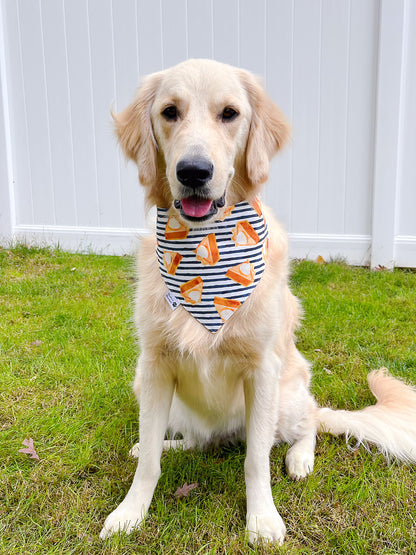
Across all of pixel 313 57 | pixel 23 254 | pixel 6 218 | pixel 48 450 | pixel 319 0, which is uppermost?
pixel 319 0

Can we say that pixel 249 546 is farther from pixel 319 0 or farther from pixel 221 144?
pixel 319 0

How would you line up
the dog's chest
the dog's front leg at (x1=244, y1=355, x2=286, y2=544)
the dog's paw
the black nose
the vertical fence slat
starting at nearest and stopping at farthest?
the black nose
the dog's front leg at (x1=244, y1=355, x2=286, y2=544)
the dog's chest
the dog's paw
the vertical fence slat

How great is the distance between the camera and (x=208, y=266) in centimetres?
172

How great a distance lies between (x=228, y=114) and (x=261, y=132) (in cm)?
17

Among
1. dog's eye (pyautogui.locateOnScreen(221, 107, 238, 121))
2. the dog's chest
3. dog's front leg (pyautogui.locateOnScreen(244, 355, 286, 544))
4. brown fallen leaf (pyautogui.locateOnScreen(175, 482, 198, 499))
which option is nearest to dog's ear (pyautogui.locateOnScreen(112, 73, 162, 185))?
dog's eye (pyautogui.locateOnScreen(221, 107, 238, 121))

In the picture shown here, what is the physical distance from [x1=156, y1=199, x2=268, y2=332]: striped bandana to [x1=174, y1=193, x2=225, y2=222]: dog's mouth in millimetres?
99

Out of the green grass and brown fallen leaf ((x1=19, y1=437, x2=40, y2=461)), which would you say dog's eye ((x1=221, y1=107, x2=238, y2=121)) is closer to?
the green grass

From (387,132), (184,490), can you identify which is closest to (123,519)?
(184,490)

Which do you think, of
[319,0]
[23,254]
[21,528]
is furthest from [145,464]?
[319,0]

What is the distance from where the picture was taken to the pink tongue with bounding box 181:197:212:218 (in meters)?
1.60

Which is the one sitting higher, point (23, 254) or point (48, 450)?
point (23, 254)

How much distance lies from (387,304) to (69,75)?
385 cm

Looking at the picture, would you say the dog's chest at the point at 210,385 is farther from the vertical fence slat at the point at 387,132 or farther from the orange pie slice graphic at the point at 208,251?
the vertical fence slat at the point at 387,132

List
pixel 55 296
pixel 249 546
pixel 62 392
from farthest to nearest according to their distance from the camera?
pixel 55 296 → pixel 62 392 → pixel 249 546
